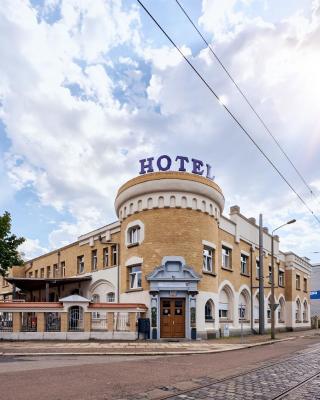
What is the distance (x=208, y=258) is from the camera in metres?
28.1

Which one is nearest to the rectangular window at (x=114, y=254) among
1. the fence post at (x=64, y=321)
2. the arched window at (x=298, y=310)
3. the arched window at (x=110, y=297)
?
the arched window at (x=110, y=297)

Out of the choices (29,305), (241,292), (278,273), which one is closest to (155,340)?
(29,305)

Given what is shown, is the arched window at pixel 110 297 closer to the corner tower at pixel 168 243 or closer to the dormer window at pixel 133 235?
the corner tower at pixel 168 243

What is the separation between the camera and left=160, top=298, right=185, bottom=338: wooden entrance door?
25.1m

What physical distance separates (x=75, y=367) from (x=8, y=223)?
16.1m

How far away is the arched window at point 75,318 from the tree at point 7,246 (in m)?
6.33

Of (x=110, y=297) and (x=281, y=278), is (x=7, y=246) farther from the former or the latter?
(x=281, y=278)

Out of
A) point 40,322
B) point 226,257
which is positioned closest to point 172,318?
point 40,322

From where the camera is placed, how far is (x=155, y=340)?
952 inches

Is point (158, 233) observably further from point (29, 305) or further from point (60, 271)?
point (60, 271)

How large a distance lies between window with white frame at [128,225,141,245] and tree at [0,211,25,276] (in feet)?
22.4

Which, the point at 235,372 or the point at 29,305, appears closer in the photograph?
the point at 235,372

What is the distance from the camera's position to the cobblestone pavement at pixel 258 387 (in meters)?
8.91

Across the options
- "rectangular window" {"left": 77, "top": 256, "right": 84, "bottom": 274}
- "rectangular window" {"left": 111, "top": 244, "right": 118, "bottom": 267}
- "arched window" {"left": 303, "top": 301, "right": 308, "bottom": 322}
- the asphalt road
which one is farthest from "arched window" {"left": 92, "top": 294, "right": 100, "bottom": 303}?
"arched window" {"left": 303, "top": 301, "right": 308, "bottom": 322}
